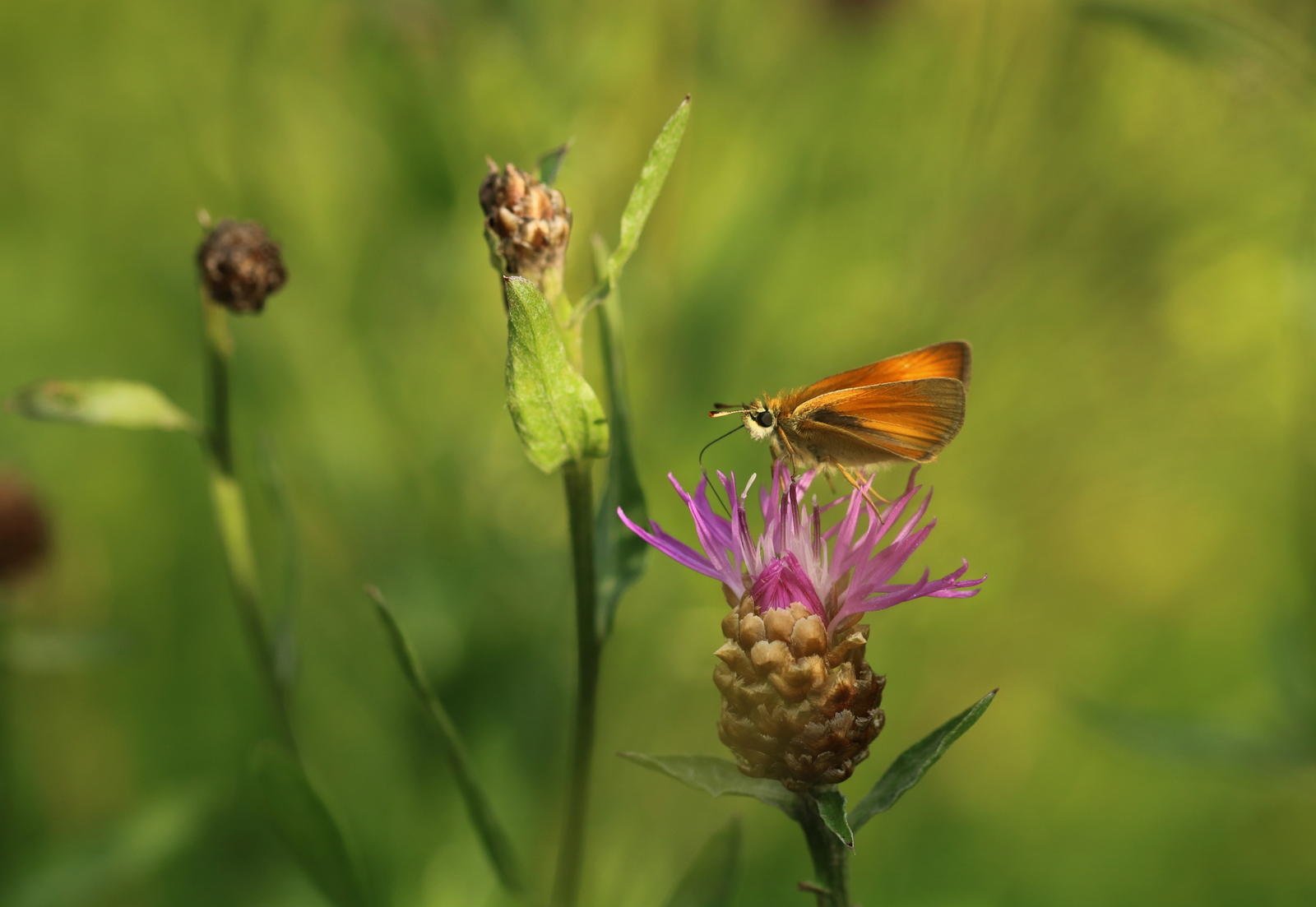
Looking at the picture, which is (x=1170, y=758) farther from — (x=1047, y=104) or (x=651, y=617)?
(x=1047, y=104)

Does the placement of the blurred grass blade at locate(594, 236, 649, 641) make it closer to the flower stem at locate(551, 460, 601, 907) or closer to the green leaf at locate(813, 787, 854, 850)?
the flower stem at locate(551, 460, 601, 907)

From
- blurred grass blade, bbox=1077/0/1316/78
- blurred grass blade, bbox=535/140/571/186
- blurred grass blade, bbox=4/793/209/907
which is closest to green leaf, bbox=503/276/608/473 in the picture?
blurred grass blade, bbox=535/140/571/186

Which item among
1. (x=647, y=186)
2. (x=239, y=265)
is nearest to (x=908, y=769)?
(x=647, y=186)

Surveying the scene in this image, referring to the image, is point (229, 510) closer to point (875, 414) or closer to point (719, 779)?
point (719, 779)

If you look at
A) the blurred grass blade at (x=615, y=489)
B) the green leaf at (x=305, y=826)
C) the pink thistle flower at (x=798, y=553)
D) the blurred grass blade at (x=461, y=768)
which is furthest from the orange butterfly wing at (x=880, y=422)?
the green leaf at (x=305, y=826)

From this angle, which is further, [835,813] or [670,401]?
[670,401]

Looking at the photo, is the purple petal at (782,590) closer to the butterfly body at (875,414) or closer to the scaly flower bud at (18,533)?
the butterfly body at (875,414)
